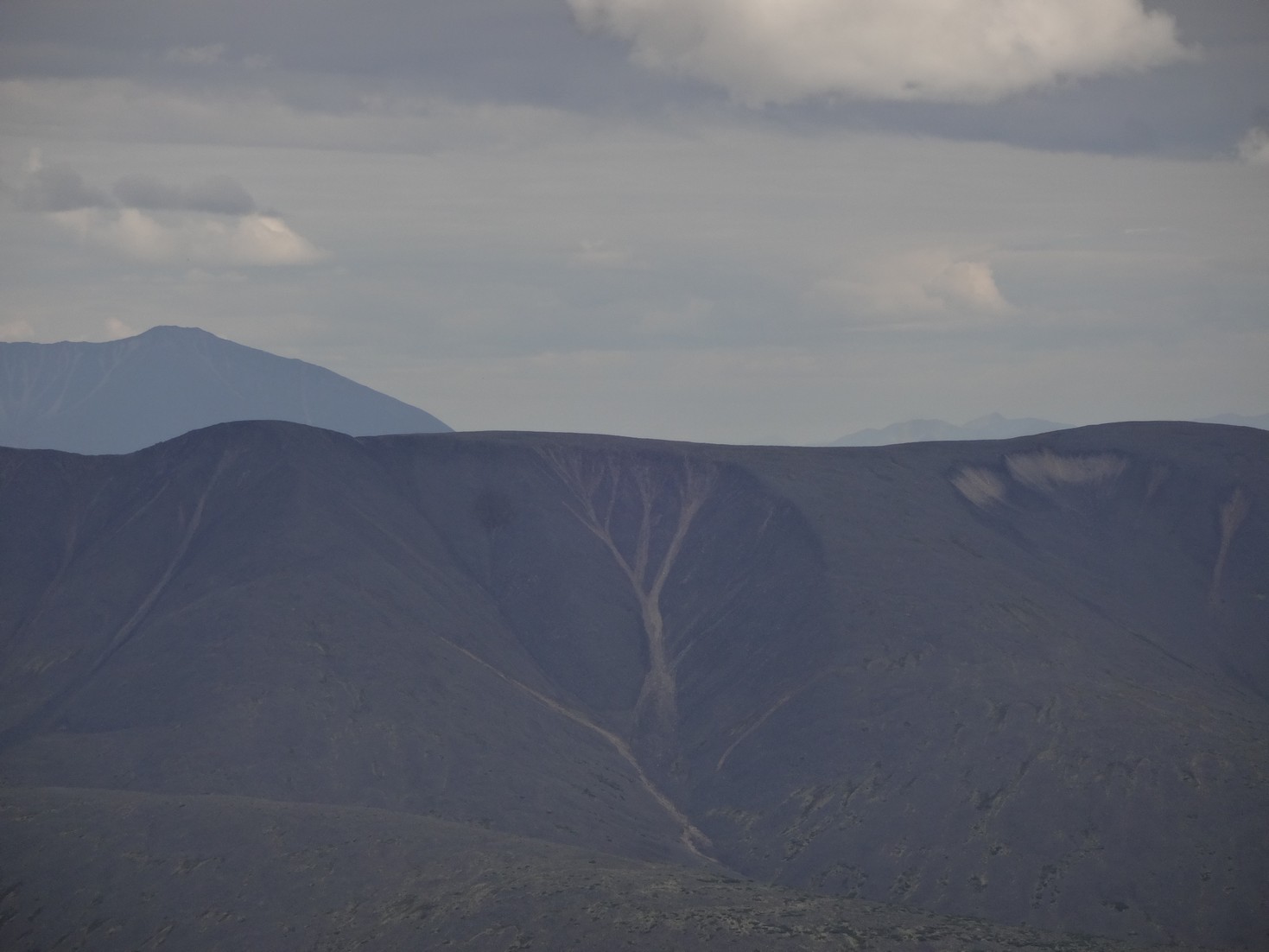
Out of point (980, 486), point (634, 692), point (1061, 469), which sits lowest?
point (634, 692)

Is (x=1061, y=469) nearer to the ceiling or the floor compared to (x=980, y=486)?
nearer to the ceiling

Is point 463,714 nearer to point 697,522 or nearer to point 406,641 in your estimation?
point 406,641

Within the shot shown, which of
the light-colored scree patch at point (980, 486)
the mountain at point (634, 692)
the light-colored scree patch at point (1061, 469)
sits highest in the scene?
the light-colored scree patch at point (1061, 469)

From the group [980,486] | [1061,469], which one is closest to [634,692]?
[980,486]

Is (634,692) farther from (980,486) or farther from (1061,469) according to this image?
(1061,469)

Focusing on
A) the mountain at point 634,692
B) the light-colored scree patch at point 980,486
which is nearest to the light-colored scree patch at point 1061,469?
the mountain at point 634,692

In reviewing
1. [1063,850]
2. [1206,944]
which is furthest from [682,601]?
[1206,944]

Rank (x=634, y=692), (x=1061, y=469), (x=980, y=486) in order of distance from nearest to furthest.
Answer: (x=634, y=692), (x=980, y=486), (x=1061, y=469)

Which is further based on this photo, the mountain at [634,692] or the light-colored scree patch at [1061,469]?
the light-colored scree patch at [1061,469]

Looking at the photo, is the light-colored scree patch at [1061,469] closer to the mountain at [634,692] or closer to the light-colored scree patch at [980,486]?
the mountain at [634,692]

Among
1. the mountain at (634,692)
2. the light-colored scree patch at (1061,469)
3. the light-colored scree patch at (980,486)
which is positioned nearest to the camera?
the mountain at (634,692)

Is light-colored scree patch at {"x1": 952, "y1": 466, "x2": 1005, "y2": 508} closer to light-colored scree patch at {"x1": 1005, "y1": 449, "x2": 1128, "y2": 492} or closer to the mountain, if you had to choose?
the mountain
